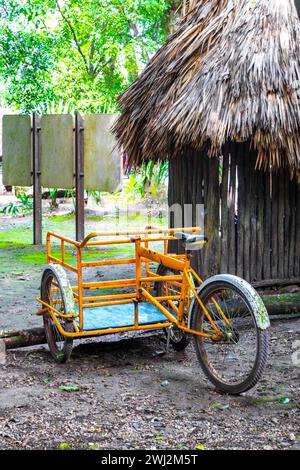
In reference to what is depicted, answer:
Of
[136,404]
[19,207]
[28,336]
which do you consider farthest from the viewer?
[19,207]

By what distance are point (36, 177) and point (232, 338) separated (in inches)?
305

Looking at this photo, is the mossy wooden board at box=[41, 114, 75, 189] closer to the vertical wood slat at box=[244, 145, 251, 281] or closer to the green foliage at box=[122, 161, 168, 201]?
the green foliage at box=[122, 161, 168, 201]

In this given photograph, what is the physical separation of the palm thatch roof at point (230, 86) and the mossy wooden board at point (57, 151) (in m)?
3.85

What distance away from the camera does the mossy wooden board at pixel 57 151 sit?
11648mm

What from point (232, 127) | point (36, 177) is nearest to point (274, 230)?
point (232, 127)

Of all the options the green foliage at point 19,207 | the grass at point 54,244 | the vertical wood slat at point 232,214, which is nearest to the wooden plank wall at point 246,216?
the vertical wood slat at point 232,214

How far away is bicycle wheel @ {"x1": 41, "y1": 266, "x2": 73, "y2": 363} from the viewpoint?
5305 mm

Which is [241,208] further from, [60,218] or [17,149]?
[60,218]

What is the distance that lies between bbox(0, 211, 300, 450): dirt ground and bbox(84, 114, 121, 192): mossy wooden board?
5.85 m

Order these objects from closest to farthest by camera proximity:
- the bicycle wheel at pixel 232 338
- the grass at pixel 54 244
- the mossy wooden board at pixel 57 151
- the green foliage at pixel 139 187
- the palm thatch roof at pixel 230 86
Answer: the bicycle wheel at pixel 232 338 < the palm thatch roof at pixel 230 86 < the grass at pixel 54 244 < the mossy wooden board at pixel 57 151 < the green foliage at pixel 139 187

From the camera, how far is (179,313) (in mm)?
5207

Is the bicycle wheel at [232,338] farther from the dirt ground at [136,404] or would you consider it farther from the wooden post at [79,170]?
the wooden post at [79,170]
